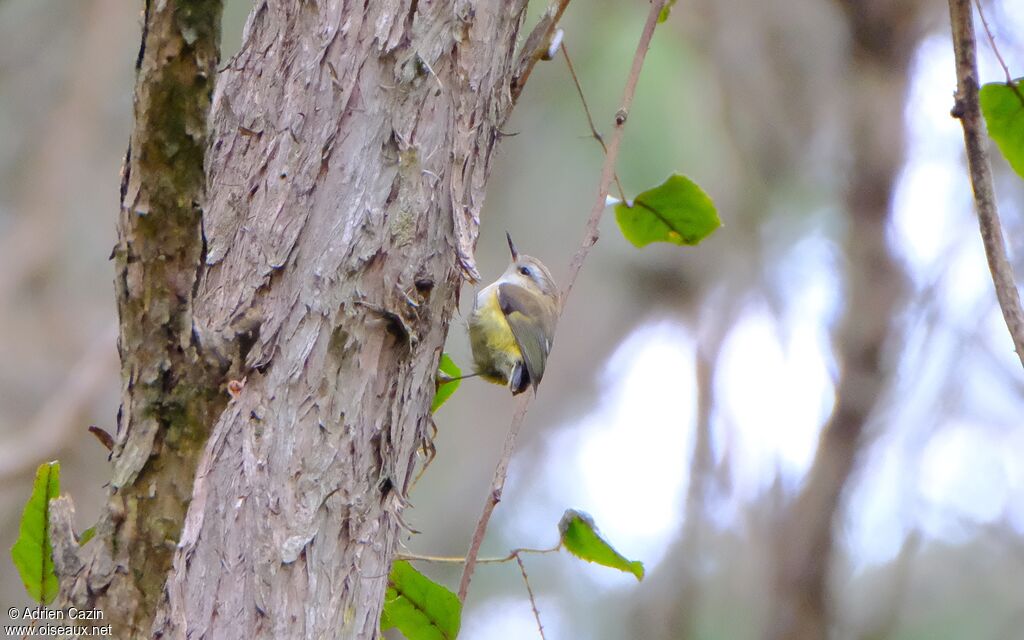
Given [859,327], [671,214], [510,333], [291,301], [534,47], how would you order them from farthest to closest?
1. [859,327]
2. [510,333]
3. [671,214]
4. [534,47]
5. [291,301]

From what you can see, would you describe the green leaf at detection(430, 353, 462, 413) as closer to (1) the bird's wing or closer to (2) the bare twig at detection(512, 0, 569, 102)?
(2) the bare twig at detection(512, 0, 569, 102)

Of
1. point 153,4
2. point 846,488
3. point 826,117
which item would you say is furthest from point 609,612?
point 153,4

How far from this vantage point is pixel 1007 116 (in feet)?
5.92

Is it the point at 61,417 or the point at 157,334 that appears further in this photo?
the point at 61,417

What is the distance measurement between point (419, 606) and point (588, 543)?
1.08ft

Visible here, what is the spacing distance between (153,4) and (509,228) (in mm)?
5358

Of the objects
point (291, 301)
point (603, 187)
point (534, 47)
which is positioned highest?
point (534, 47)

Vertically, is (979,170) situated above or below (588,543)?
above

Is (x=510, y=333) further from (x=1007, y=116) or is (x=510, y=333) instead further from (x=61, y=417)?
(x=61, y=417)

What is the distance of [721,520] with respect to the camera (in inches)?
217

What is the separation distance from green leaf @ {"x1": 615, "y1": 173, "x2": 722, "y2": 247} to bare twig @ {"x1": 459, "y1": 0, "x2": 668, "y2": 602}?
185mm

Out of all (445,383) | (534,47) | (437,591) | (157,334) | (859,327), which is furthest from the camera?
(859,327)

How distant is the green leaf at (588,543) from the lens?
1.78 metres

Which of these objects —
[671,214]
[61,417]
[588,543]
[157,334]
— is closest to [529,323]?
[671,214]
